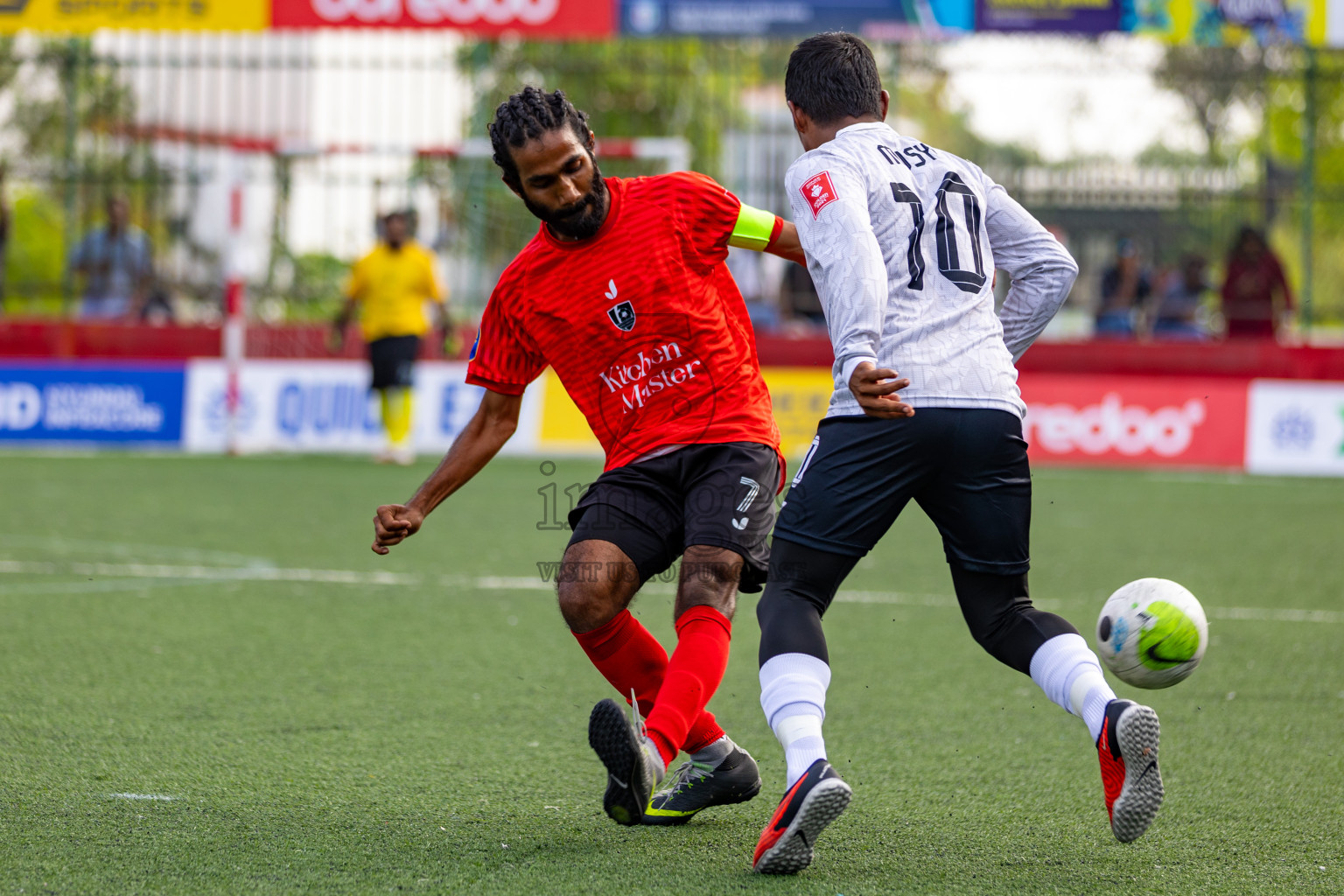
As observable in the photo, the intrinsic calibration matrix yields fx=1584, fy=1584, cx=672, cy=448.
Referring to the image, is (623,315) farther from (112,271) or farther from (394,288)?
(112,271)

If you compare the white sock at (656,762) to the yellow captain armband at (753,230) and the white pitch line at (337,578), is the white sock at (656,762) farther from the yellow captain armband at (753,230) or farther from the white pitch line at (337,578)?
the white pitch line at (337,578)

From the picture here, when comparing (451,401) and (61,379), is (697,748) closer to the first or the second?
(451,401)

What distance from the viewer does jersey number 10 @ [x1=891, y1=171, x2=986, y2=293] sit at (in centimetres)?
362

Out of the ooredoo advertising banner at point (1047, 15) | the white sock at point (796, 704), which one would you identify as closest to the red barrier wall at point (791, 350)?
the ooredoo advertising banner at point (1047, 15)

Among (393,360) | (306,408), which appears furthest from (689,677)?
(306,408)

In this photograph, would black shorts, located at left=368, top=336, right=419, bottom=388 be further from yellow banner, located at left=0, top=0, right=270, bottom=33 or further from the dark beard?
the dark beard

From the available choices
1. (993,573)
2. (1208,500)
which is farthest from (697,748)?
(1208,500)

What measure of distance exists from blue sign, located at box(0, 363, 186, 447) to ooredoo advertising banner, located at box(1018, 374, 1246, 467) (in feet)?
27.4

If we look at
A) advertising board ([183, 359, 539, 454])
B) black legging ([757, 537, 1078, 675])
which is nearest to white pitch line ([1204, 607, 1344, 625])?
black legging ([757, 537, 1078, 675])

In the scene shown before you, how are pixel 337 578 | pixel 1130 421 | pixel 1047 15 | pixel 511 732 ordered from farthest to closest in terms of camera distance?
pixel 1047 15
pixel 1130 421
pixel 337 578
pixel 511 732

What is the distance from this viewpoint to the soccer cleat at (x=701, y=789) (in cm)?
393

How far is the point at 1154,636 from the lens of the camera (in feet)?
12.4

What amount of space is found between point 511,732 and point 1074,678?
1965mm

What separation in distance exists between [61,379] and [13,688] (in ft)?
36.4
